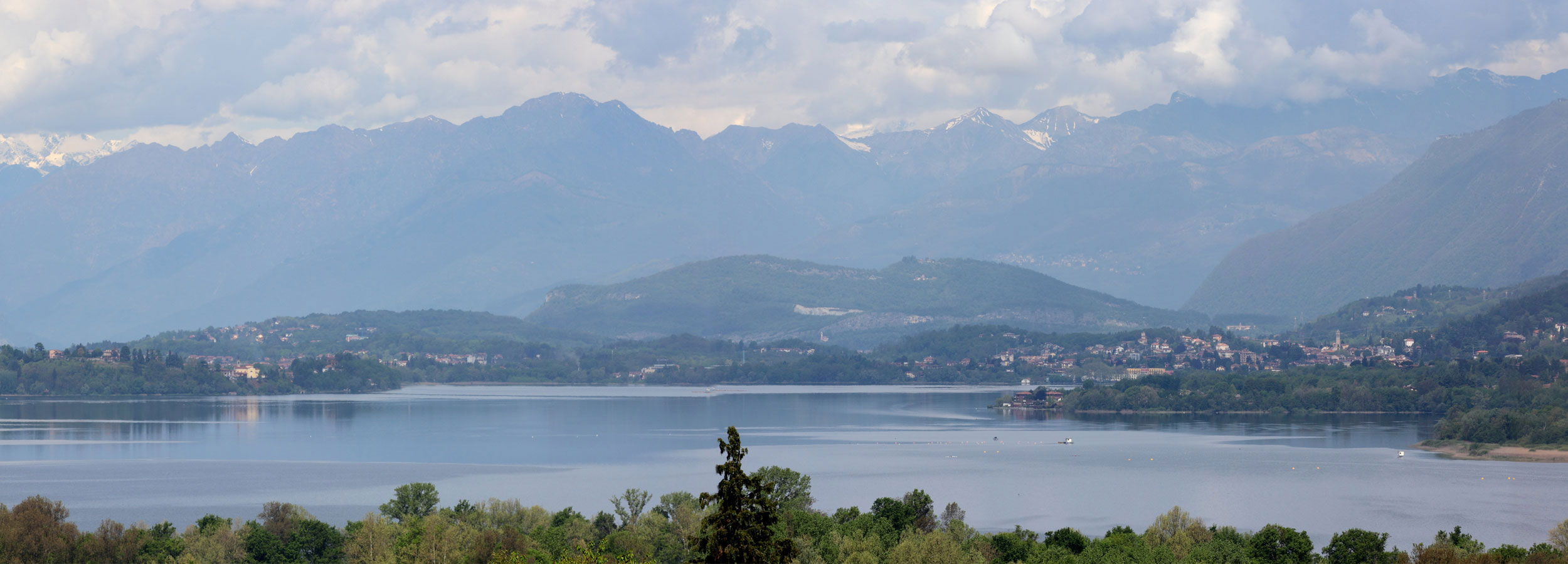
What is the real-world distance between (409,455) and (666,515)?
47559mm

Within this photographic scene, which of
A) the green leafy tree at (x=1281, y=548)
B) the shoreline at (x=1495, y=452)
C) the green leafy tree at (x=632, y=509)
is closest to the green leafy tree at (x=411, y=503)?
the green leafy tree at (x=632, y=509)

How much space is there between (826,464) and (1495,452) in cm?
3952

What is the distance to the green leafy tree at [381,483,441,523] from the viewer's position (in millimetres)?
58906

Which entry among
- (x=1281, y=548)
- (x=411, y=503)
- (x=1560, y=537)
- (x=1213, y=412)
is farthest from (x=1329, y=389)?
(x=411, y=503)

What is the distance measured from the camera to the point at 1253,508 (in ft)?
239

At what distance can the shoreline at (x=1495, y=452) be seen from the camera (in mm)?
95375

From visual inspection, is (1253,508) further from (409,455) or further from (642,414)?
(642,414)

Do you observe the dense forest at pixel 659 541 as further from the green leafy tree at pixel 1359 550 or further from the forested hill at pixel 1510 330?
the forested hill at pixel 1510 330

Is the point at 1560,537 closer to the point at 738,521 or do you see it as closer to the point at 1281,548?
the point at 1281,548

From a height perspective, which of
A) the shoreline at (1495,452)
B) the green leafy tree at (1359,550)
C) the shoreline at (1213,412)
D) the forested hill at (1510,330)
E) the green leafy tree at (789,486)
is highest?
the forested hill at (1510,330)

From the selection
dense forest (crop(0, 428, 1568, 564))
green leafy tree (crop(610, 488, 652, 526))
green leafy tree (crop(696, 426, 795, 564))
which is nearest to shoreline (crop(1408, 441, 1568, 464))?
dense forest (crop(0, 428, 1568, 564))

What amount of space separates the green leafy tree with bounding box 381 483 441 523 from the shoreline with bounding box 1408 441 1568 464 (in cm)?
6383

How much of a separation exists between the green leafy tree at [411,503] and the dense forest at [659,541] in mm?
2640

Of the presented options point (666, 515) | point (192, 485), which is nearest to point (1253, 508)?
point (666, 515)
